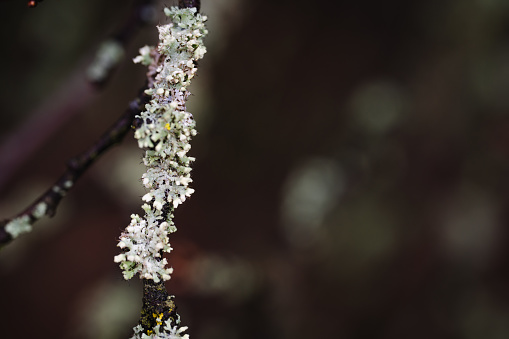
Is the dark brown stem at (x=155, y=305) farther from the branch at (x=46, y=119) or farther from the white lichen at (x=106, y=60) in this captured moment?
the branch at (x=46, y=119)

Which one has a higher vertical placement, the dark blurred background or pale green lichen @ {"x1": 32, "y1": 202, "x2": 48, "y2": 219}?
the dark blurred background

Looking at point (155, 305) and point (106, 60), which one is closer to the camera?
point (155, 305)

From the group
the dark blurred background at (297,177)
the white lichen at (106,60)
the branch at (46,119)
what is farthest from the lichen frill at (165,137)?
the dark blurred background at (297,177)

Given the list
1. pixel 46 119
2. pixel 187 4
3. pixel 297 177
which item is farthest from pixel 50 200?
pixel 297 177

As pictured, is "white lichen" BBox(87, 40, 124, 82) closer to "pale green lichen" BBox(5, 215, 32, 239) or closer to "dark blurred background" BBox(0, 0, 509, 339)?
"pale green lichen" BBox(5, 215, 32, 239)

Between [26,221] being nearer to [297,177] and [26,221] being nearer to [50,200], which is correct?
[50,200]

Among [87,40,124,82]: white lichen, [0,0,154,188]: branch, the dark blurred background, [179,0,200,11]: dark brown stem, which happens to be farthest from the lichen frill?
the dark blurred background
